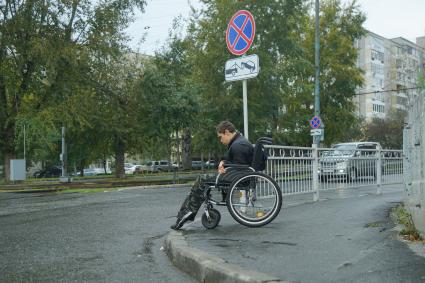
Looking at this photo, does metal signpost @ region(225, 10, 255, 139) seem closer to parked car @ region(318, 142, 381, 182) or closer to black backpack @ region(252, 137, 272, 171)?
black backpack @ region(252, 137, 272, 171)

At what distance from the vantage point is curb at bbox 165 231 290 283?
3898 millimetres

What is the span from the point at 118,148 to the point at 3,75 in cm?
860

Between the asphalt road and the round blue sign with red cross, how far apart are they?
3.28m

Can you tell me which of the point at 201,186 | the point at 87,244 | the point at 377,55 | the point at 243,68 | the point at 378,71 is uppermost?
A: the point at 377,55

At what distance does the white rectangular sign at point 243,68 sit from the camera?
27.4ft

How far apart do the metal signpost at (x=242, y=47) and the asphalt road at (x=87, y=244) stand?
107 inches

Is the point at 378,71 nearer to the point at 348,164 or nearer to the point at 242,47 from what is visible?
the point at 348,164

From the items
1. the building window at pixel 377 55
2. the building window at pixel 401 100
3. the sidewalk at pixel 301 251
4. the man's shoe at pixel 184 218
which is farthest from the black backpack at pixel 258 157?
the building window at pixel 377 55

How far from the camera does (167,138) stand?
2783 centimetres

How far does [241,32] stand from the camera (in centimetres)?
882

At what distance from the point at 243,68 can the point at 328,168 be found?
4022 millimetres

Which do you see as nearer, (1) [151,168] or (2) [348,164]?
(2) [348,164]

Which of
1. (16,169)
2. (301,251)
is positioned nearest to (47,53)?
(16,169)

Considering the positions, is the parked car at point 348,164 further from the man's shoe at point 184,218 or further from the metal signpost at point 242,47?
the man's shoe at point 184,218
